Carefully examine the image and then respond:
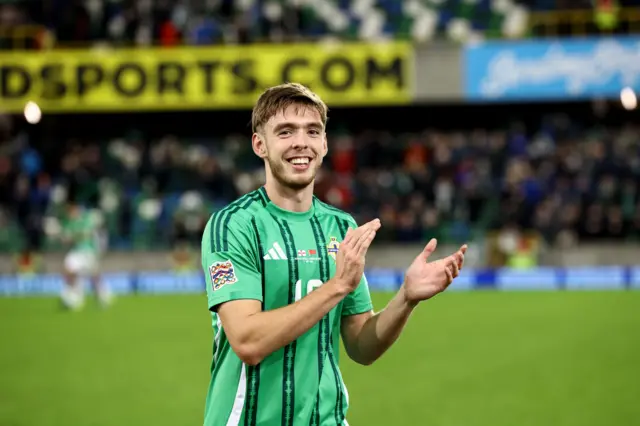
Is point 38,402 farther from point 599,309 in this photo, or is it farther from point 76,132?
point 76,132

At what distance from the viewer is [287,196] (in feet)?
12.3

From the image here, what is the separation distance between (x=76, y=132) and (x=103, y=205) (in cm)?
491

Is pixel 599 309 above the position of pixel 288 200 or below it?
below

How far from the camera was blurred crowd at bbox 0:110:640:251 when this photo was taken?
938 inches

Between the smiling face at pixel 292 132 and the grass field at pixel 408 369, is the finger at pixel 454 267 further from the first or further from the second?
the grass field at pixel 408 369

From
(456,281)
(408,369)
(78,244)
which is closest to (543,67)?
(456,281)

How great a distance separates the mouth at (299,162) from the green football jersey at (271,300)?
0.20 metres

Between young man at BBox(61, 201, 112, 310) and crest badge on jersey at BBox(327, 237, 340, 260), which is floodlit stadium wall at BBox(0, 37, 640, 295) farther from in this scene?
crest badge on jersey at BBox(327, 237, 340, 260)

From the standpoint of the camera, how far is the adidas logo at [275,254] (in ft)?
11.9

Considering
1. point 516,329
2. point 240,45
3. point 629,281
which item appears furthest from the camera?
point 240,45

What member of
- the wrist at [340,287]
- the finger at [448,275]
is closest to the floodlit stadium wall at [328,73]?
the finger at [448,275]

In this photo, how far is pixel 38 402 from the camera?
385 inches

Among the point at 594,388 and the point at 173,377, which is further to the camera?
the point at 173,377

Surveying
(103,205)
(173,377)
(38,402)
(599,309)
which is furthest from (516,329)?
(103,205)
